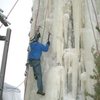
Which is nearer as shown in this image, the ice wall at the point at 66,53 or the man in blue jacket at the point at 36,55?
the man in blue jacket at the point at 36,55

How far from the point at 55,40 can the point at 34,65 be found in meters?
1.27

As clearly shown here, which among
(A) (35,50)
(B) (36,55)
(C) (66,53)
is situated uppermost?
(C) (66,53)

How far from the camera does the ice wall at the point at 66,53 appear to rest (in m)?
8.29

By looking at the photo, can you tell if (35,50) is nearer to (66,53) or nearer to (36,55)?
(36,55)

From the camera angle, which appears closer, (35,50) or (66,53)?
(35,50)

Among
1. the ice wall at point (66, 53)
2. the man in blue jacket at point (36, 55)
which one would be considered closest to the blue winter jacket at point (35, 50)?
the man in blue jacket at point (36, 55)

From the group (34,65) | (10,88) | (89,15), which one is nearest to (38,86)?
(34,65)

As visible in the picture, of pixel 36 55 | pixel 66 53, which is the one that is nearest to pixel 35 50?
pixel 36 55

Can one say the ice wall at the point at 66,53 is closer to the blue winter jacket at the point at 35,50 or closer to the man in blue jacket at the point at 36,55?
the man in blue jacket at the point at 36,55

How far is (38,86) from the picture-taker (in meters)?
8.00

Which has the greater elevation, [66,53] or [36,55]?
[66,53]

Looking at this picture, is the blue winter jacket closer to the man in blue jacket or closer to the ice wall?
the man in blue jacket

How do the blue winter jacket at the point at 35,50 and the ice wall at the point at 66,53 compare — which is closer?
the blue winter jacket at the point at 35,50

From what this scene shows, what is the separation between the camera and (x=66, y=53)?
8.65 m
